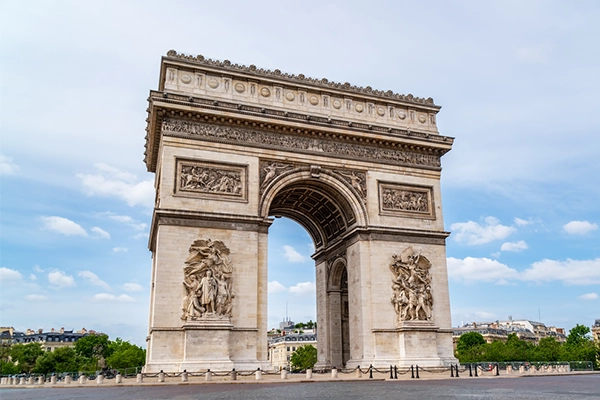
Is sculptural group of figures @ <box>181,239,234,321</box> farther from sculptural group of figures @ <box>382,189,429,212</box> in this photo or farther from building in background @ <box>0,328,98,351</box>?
building in background @ <box>0,328,98,351</box>

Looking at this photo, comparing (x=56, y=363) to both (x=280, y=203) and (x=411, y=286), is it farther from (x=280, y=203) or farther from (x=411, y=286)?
(x=411, y=286)

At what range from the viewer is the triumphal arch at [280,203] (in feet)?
77.5

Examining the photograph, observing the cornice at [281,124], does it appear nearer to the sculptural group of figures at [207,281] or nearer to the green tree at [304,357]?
the sculptural group of figures at [207,281]

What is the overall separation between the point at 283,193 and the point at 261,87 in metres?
5.57

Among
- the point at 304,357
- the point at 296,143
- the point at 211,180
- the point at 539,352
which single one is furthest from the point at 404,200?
the point at 304,357

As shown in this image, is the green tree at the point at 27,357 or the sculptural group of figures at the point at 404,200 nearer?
the sculptural group of figures at the point at 404,200

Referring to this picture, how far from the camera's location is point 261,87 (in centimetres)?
2788

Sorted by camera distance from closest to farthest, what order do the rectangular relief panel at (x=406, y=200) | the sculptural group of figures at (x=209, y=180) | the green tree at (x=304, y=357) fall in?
the sculptural group of figures at (x=209, y=180)
the rectangular relief panel at (x=406, y=200)
the green tree at (x=304, y=357)

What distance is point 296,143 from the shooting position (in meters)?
27.5

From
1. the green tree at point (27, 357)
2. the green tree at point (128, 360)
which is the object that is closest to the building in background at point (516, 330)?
the green tree at point (128, 360)

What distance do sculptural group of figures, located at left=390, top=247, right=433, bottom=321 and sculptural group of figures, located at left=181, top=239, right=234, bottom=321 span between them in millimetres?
8267

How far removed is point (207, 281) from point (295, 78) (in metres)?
11.5

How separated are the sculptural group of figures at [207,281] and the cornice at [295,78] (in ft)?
29.0

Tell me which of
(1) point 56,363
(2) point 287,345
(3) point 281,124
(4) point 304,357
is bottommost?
(1) point 56,363
